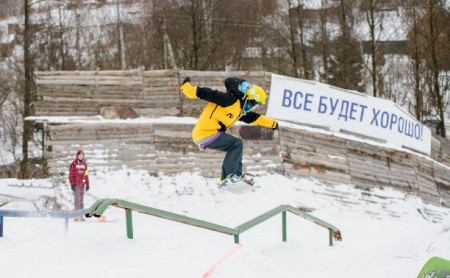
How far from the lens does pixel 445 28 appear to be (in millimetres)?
28344

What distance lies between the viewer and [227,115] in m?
7.43

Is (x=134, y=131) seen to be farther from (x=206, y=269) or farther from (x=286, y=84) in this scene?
(x=206, y=269)

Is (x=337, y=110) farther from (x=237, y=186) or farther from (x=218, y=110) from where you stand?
(x=218, y=110)

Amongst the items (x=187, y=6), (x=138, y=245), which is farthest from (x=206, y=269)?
(x=187, y=6)

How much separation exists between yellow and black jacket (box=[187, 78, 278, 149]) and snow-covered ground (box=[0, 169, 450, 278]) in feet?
5.42

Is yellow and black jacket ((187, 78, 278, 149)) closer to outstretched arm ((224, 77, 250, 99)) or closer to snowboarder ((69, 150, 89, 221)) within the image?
outstretched arm ((224, 77, 250, 99))

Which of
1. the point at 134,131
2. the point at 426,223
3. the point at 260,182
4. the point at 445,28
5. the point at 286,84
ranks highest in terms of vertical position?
the point at 445,28

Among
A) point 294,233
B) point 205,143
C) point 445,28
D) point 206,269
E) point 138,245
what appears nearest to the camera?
point 206,269

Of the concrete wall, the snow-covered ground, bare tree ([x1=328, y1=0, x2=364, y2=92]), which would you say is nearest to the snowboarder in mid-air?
the snow-covered ground

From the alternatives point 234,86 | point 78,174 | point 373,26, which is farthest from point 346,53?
point 234,86

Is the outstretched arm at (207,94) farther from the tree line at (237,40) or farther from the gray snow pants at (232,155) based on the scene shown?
the tree line at (237,40)

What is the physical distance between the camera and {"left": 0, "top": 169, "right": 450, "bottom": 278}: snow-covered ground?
5.07m

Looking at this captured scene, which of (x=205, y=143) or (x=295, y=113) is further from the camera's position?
(x=295, y=113)

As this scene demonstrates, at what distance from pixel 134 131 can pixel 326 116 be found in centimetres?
613
